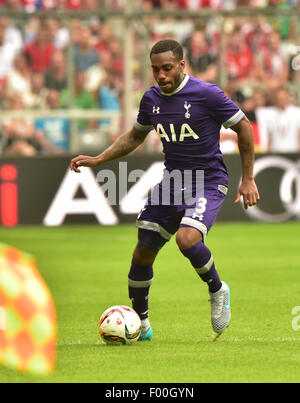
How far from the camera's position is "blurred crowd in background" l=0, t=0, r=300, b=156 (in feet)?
53.7

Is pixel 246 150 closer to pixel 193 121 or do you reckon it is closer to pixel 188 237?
pixel 193 121

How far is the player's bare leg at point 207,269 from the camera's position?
7145mm

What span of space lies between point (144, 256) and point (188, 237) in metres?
0.53

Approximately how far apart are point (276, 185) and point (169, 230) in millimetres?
9212

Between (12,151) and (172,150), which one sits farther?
(12,151)

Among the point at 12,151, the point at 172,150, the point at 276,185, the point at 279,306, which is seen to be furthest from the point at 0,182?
the point at 172,150

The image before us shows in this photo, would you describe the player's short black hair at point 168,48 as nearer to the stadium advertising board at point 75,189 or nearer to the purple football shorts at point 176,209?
the purple football shorts at point 176,209

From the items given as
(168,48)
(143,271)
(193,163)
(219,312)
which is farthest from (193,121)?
(219,312)

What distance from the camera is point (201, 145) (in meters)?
7.47

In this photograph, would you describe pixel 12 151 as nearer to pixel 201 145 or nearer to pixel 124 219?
pixel 124 219

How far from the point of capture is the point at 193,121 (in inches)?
292
